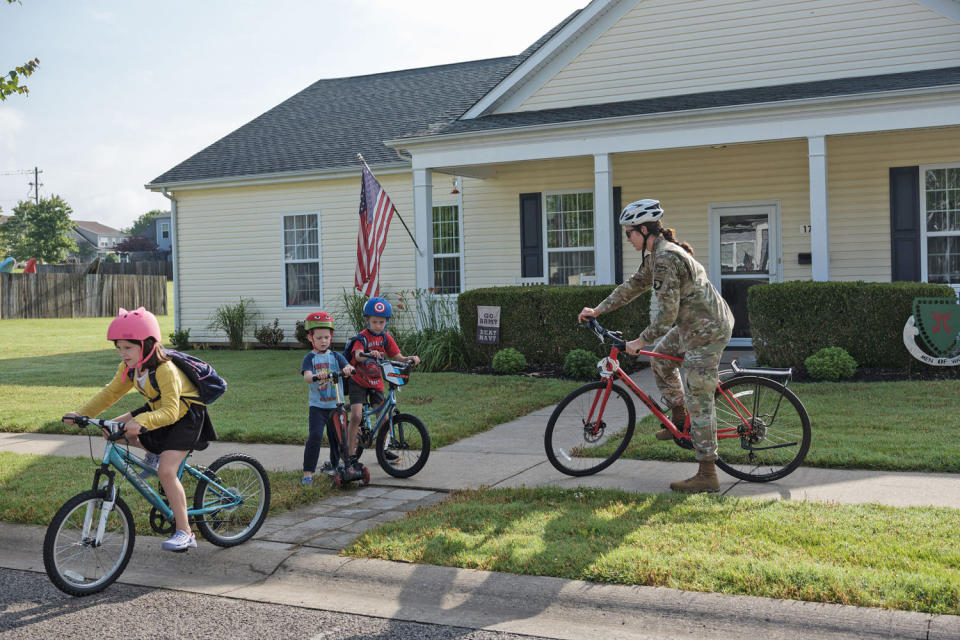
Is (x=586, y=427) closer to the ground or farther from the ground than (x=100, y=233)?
closer to the ground

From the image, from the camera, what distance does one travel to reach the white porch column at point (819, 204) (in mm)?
12609

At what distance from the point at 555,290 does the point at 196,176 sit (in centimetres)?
999

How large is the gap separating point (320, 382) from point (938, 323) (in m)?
8.37

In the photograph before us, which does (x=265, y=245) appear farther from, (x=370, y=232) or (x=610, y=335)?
(x=610, y=335)

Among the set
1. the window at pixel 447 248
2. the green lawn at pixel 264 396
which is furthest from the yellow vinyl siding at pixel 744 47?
the green lawn at pixel 264 396

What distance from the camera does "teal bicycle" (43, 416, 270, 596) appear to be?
469 cm

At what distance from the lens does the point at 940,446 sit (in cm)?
732

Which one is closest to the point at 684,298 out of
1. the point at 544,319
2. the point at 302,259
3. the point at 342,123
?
the point at 544,319

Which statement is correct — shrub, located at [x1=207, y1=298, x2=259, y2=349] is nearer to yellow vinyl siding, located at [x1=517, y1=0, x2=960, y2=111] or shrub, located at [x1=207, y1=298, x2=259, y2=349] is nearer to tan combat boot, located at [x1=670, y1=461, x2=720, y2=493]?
yellow vinyl siding, located at [x1=517, y1=0, x2=960, y2=111]

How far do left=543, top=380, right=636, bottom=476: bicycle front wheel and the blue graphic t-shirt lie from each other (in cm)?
159

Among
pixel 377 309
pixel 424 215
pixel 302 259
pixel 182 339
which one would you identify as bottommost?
pixel 182 339

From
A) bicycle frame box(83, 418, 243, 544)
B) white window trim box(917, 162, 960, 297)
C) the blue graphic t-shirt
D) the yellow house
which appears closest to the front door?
the yellow house

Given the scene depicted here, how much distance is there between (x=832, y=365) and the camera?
37.3 ft

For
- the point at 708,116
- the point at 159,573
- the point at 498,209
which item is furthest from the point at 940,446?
the point at 498,209
